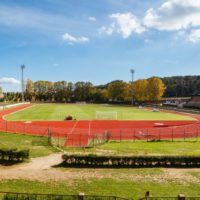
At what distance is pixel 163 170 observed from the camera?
24.5 meters

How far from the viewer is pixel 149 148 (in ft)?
109

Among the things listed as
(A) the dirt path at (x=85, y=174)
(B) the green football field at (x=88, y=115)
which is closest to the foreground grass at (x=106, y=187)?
(A) the dirt path at (x=85, y=174)

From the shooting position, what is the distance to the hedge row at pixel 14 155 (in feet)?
88.5

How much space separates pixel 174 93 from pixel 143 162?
175 m

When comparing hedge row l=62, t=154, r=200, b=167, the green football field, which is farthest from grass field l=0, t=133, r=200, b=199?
the green football field

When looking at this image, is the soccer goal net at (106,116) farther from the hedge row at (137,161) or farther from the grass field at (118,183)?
the grass field at (118,183)

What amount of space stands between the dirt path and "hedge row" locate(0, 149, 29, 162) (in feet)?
4.32

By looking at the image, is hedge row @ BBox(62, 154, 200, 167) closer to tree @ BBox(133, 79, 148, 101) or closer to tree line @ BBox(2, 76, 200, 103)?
tree line @ BBox(2, 76, 200, 103)

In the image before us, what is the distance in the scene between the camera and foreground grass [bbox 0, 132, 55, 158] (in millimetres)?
31219

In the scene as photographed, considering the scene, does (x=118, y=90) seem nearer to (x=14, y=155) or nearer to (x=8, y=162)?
(x=14, y=155)

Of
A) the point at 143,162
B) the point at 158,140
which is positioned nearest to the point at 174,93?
the point at 158,140

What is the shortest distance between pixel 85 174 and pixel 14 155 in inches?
291

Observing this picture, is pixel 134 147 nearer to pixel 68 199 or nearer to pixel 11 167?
pixel 11 167

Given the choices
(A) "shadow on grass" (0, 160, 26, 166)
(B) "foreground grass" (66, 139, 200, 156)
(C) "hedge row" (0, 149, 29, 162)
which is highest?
(C) "hedge row" (0, 149, 29, 162)
